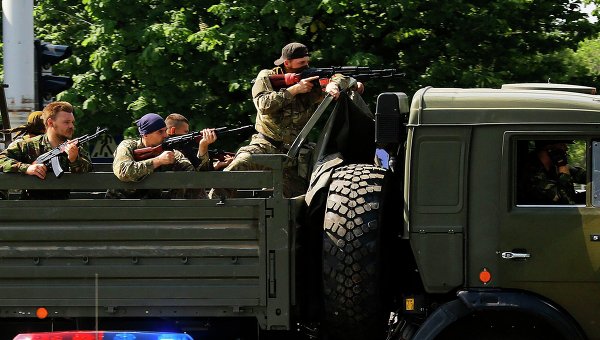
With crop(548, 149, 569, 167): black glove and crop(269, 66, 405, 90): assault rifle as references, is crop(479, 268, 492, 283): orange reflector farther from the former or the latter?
crop(269, 66, 405, 90): assault rifle

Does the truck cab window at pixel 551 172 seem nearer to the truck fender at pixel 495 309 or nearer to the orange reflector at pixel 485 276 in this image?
the orange reflector at pixel 485 276

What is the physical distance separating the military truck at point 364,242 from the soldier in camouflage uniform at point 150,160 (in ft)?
0.28

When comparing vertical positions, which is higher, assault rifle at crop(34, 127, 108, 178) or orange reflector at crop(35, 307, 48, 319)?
assault rifle at crop(34, 127, 108, 178)

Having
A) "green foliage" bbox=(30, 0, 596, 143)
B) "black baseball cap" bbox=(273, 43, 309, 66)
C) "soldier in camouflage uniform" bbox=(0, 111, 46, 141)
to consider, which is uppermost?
"green foliage" bbox=(30, 0, 596, 143)

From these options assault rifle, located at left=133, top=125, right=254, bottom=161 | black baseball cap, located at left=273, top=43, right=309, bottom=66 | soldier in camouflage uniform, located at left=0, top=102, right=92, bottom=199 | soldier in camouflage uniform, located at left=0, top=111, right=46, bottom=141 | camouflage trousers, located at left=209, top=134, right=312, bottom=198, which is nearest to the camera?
soldier in camouflage uniform, located at left=0, top=102, right=92, bottom=199

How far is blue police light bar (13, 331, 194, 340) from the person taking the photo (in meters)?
6.50

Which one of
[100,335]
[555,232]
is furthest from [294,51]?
[100,335]

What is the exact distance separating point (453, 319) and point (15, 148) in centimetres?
310

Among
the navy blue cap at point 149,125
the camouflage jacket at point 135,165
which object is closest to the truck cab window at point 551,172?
the camouflage jacket at point 135,165

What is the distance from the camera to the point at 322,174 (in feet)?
23.3

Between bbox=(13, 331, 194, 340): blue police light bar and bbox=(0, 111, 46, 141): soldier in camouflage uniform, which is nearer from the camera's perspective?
bbox=(13, 331, 194, 340): blue police light bar

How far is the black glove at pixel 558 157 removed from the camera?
21.9 feet

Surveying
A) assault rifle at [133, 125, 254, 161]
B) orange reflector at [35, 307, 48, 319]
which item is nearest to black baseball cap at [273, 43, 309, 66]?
assault rifle at [133, 125, 254, 161]

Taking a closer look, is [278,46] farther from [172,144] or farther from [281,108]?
[172,144]
